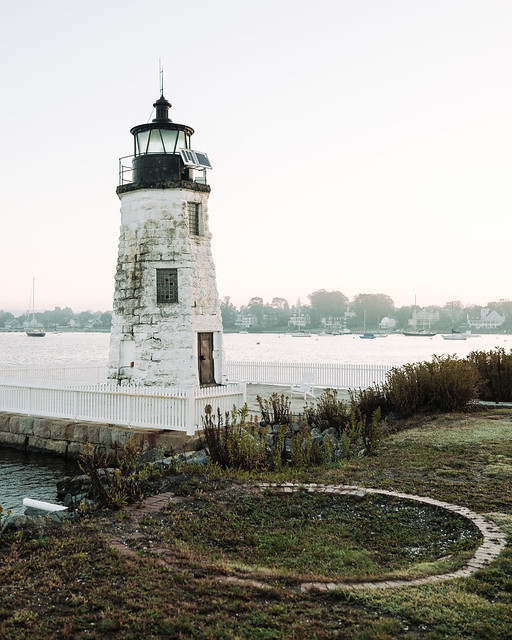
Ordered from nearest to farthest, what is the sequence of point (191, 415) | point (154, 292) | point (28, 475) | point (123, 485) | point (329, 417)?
point (123, 485), point (329, 417), point (191, 415), point (28, 475), point (154, 292)

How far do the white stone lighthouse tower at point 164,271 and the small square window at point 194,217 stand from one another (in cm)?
3

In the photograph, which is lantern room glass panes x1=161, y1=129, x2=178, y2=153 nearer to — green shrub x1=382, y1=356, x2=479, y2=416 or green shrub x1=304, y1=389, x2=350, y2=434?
green shrub x1=304, y1=389, x2=350, y2=434

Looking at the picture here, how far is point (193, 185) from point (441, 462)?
1223cm

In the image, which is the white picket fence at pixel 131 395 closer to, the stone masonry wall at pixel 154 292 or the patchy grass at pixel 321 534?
the stone masonry wall at pixel 154 292

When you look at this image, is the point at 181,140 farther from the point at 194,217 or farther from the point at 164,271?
the point at 164,271

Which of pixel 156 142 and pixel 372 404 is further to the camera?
pixel 156 142

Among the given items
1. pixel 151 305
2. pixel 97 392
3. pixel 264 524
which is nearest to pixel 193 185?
pixel 151 305

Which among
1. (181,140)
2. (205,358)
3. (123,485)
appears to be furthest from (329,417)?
(181,140)

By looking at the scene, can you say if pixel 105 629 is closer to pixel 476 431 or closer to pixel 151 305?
pixel 476 431

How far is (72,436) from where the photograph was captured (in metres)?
16.7

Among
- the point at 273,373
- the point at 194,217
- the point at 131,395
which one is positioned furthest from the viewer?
the point at 273,373

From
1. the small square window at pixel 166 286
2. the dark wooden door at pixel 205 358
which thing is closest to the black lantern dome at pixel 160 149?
the small square window at pixel 166 286

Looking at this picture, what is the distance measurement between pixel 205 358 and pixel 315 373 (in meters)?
5.23

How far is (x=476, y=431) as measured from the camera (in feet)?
39.6
